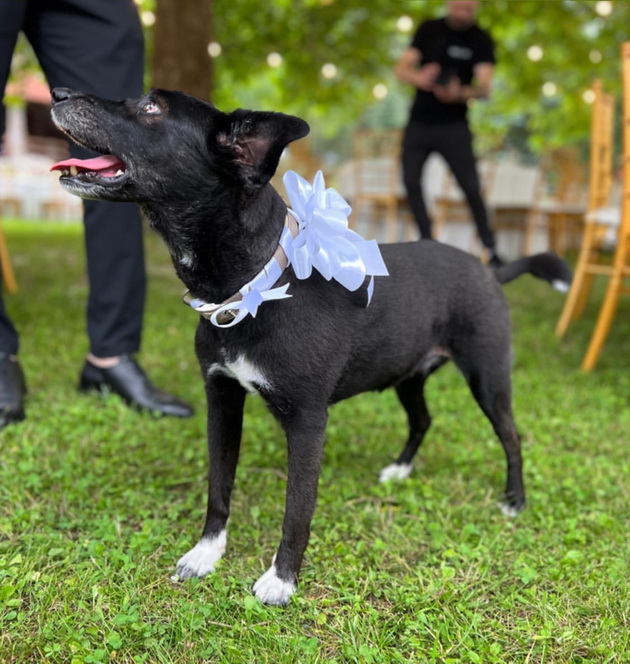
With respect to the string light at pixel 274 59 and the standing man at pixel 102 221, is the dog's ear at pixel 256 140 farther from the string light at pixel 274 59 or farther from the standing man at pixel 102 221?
the string light at pixel 274 59

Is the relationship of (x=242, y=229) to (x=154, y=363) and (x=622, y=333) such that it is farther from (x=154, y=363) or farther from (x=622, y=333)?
(x=622, y=333)

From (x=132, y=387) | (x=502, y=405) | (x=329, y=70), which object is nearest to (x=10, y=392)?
(x=132, y=387)

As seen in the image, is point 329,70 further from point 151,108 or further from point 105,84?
point 151,108

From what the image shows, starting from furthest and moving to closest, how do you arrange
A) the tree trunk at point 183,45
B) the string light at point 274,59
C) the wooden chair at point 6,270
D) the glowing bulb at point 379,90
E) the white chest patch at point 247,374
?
the glowing bulb at point 379,90 → the string light at point 274,59 → the tree trunk at point 183,45 → the wooden chair at point 6,270 → the white chest patch at point 247,374

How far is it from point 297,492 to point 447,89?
15.9 ft

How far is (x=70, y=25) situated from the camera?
2877mm

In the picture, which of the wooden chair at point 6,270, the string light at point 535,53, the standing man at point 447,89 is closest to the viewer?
the wooden chair at point 6,270

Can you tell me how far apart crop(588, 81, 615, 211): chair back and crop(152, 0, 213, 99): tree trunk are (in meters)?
5.72

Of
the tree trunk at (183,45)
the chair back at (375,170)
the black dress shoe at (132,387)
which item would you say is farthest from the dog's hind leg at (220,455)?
the chair back at (375,170)

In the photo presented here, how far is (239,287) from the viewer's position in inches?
71.4

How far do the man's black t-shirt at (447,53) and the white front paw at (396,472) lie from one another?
4137 millimetres

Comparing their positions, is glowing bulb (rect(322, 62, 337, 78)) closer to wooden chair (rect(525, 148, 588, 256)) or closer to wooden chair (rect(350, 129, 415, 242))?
wooden chair (rect(350, 129, 415, 242))

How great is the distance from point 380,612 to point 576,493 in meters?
1.11

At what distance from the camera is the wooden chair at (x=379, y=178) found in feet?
33.3
